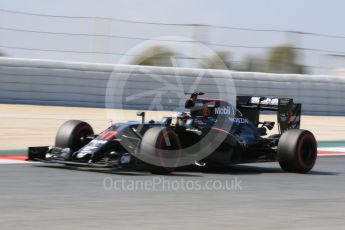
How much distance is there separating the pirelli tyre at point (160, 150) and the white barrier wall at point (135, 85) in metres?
8.64

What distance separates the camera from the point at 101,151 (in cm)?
1072

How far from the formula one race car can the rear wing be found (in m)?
0.02

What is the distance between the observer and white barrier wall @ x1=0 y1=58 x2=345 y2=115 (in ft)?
65.5

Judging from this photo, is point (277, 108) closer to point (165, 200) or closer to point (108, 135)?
point (108, 135)

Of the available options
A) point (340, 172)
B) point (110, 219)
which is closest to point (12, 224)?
point (110, 219)

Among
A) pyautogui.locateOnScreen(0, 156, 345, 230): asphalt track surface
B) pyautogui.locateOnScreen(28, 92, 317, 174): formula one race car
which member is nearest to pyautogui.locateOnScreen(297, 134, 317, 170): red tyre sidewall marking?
pyautogui.locateOnScreen(28, 92, 317, 174): formula one race car

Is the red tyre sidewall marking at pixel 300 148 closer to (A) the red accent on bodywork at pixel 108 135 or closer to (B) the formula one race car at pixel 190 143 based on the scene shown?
(B) the formula one race car at pixel 190 143

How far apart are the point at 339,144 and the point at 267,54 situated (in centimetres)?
674

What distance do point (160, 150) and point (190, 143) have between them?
0.85 metres

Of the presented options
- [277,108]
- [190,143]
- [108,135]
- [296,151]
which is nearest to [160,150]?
[190,143]

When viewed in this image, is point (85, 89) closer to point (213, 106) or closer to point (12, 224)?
point (213, 106)

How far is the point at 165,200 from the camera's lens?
8.52m

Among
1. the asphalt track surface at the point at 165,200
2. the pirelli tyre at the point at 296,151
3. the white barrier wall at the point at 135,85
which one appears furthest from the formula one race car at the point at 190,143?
the white barrier wall at the point at 135,85

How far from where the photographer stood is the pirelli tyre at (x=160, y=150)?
10.3 metres
